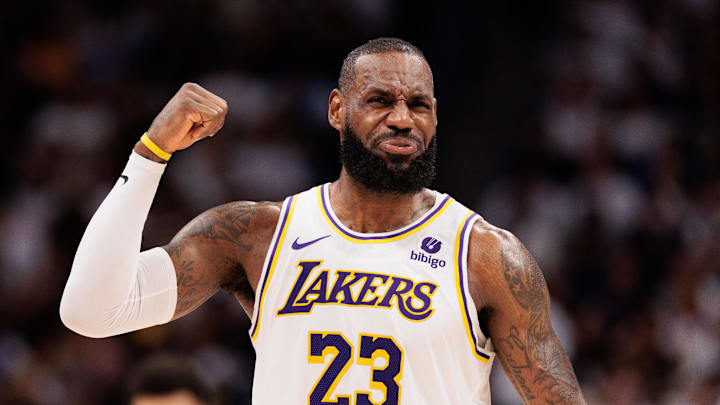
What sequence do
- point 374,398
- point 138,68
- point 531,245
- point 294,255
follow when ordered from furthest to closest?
1. point 138,68
2. point 531,245
3. point 294,255
4. point 374,398

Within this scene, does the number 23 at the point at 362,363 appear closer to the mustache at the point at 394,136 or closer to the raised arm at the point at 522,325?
the raised arm at the point at 522,325

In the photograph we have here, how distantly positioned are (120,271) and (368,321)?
2.90 ft

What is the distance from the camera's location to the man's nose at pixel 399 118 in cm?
377

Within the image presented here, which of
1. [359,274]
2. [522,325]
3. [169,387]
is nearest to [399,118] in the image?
[359,274]

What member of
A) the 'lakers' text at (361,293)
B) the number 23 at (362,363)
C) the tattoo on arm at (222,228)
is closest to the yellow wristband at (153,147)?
the tattoo on arm at (222,228)

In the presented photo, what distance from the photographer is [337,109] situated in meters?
4.09

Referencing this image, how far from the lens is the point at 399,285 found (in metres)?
3.70

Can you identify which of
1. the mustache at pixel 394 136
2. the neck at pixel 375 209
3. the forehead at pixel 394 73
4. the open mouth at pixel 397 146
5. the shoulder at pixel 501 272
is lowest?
the shoulder at pixel 501 272

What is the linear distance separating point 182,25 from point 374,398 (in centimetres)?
606

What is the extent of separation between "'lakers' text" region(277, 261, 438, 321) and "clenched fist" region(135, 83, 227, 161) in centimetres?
66

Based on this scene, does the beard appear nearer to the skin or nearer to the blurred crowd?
the skin

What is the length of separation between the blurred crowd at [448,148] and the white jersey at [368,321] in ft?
12.0

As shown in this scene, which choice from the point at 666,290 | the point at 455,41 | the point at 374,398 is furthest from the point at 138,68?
the point at 374,398

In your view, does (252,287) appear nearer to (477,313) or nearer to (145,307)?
(145,307)
